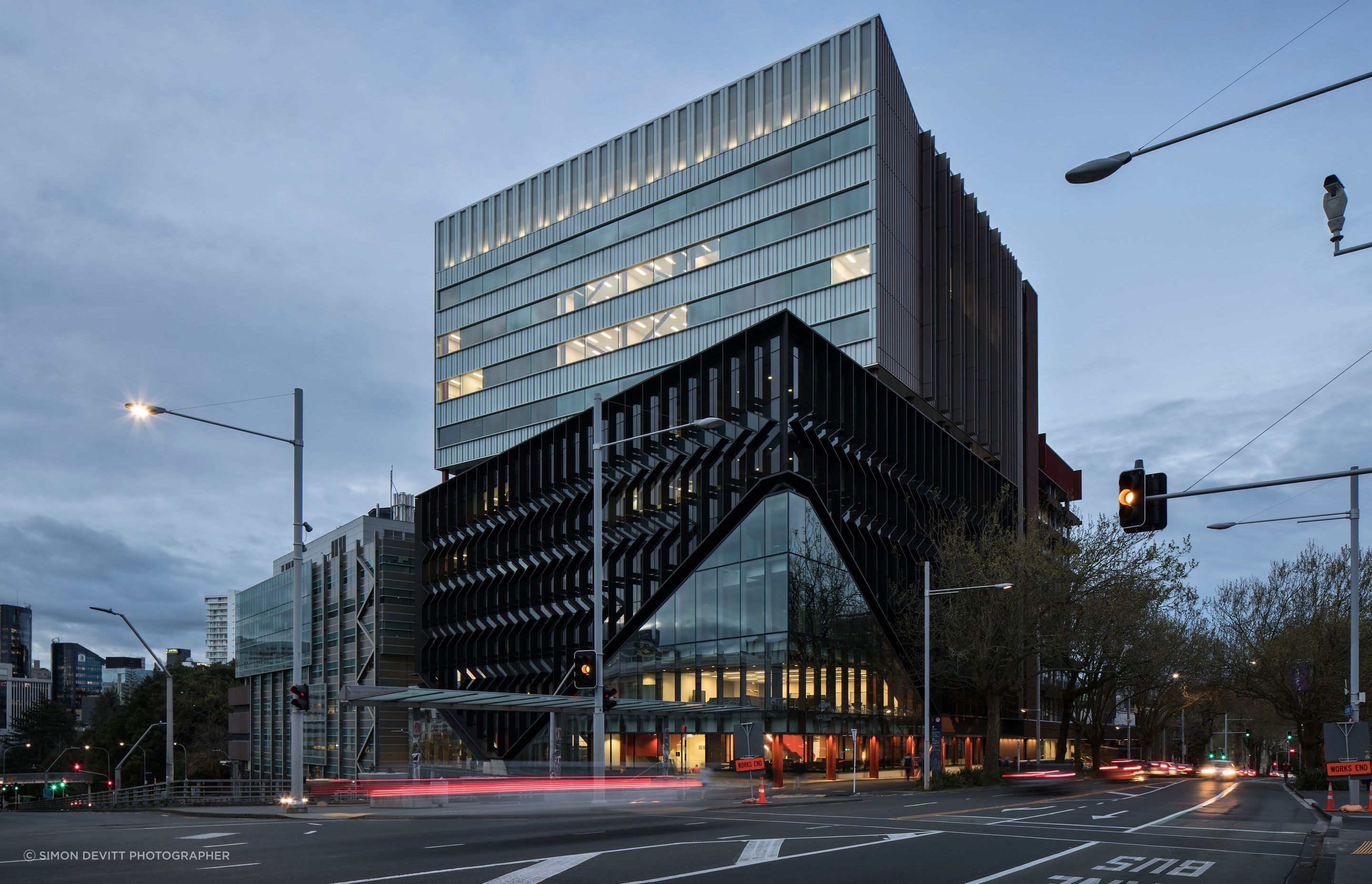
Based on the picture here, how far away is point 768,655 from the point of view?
147 ft

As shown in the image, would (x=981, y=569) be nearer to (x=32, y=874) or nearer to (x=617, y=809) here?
(x=617, y=809)

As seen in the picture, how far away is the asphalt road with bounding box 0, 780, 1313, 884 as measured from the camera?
13727mm

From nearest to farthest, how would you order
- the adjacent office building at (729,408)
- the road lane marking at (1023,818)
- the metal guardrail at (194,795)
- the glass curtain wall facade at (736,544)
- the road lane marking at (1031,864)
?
the road lane marking at (1031,864) < the road lane marking at (1023,818) < the metal guardrail at (194,795) < the glass curtain wall facade at (736,544) < the adjacent office building at (729,408)

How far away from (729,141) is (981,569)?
30132 mm

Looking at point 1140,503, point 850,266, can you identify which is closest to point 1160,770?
point 850,266

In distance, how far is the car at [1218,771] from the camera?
80000 millimetres

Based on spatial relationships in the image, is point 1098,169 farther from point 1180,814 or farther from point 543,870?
point 1180,814

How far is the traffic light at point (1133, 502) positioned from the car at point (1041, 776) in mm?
29317

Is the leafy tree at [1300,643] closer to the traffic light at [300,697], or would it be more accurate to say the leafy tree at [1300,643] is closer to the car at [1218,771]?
the car at [1218,771]

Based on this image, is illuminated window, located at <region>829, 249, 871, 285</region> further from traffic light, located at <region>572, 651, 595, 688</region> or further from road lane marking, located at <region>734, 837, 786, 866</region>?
road lane marking, located at <region>734, 837, 786, 866</region>

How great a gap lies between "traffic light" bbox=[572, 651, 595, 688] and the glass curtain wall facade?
1874 cm

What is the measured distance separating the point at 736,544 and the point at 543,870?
110 feet

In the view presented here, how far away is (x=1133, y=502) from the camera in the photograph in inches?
730

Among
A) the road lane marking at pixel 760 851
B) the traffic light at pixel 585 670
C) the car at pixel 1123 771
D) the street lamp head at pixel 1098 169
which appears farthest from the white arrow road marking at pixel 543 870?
the car at pixel 1123 771
